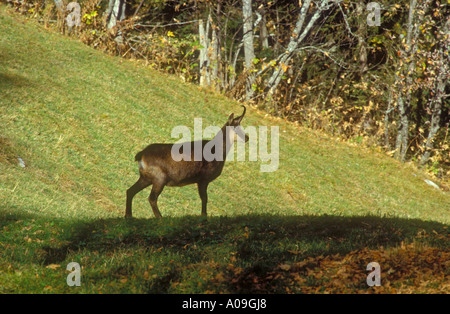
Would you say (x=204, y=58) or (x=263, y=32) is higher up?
(x=263, y=32)

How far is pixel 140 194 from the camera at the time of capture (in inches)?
547

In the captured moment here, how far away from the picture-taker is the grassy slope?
7.85m

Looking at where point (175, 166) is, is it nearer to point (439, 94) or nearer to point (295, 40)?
point (295, 40)

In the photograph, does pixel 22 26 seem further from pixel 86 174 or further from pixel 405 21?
pixel 405 21

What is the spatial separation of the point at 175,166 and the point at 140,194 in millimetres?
3954

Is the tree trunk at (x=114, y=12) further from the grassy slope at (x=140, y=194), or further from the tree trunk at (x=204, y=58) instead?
the tree trunk at (x=204, y=58)

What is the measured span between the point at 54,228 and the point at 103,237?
0.98 meters

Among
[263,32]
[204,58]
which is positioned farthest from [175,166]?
[263,32]

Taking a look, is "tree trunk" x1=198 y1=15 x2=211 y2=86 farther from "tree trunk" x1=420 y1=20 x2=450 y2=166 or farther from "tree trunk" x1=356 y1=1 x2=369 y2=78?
"tree trunk" x1=420 y1=20 x2=450 y2=166

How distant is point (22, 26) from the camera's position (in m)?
21.7

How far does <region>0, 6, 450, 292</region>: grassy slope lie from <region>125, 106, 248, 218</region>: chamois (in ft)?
2.09

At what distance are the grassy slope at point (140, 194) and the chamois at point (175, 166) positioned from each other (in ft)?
2.09

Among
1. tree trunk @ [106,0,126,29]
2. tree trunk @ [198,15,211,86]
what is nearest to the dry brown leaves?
tree trunk @ [198,15,211,86]
